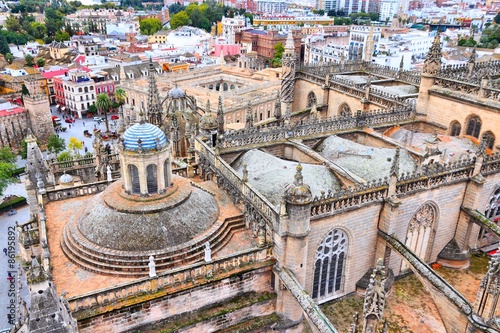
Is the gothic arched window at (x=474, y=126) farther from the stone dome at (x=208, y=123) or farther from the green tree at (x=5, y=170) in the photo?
the green tree at (x=5, y=170)

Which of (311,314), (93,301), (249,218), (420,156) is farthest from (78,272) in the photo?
(420,156)

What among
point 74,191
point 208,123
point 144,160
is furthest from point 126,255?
point 208,123

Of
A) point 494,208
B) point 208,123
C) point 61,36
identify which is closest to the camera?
point 494,208

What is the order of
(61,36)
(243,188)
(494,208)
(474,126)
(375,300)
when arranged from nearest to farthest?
1. (375,300)
2. (243,188)
3. (494,208)
4. (474,126)
5. (61,36)

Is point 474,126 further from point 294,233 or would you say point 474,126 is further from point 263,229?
point 263,229

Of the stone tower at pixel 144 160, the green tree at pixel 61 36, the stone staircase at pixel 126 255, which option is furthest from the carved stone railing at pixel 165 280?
the green tree at pixel 61 36

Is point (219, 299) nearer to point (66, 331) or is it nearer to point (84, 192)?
point (66, 331)

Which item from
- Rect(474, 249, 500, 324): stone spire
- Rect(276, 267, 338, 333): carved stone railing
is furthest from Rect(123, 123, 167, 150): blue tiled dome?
Rect(474, 249, 500, 324): stone spire
